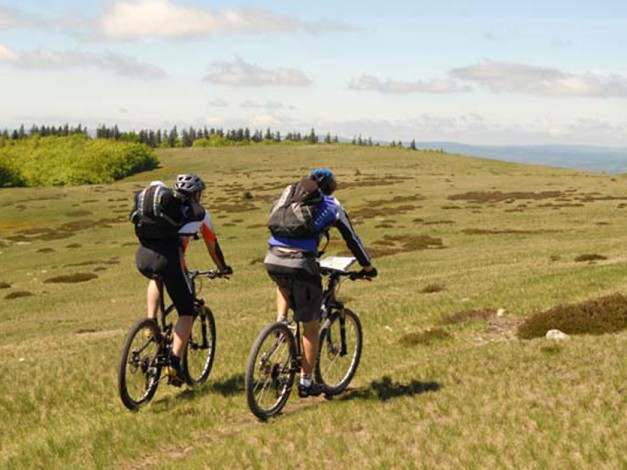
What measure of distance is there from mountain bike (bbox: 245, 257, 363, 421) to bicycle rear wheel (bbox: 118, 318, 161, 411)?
5.81ft

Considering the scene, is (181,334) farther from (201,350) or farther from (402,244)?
(402,244)

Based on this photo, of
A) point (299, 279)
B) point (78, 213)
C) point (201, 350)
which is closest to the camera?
point (299, 279)

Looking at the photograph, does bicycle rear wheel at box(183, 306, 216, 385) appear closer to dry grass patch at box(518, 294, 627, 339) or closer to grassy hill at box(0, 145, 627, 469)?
grassy hill at box(0, 145, 627, 469)

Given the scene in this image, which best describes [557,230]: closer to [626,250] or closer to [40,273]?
[626,250]

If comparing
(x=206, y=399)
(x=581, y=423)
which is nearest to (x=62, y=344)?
(x=206, y=399)

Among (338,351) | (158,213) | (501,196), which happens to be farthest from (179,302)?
(501,196)

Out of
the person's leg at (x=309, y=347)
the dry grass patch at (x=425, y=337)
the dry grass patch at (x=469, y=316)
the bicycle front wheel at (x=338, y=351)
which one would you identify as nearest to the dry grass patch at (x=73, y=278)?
the dry grass patch at (x=469, y=316)

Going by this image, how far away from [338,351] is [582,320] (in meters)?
6.28

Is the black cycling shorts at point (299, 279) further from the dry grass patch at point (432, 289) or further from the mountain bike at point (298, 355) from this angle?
the dry grass patch at point (432, 289)

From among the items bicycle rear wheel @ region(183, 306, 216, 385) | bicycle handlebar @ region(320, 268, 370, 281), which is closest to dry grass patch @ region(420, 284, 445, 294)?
bicycle rear wheel @ region(183, 306, 216, 385)

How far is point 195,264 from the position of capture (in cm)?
4634

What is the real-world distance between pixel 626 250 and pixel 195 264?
28126 mm

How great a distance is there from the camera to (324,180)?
28.7 feet

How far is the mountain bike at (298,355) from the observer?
8461 mm
